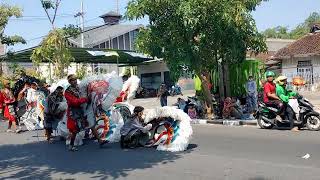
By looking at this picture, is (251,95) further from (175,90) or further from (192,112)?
(175,90)

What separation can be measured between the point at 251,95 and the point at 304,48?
17.1m

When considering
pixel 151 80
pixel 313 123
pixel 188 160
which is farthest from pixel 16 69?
pixel 188 160

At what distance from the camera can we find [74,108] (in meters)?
10.9

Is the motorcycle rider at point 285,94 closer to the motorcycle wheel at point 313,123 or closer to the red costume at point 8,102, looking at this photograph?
the motorcycle wheel at point 313,123

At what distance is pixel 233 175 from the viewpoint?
752 centimetres

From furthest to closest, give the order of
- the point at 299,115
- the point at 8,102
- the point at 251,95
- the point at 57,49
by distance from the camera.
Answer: the point at 57,49
the point at 251,95
the point at 8,102
the point at 299,115

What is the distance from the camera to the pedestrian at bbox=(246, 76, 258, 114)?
18.8 meters

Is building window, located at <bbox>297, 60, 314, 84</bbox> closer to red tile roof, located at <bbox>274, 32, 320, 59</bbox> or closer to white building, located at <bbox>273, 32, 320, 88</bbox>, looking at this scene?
white building, located at <bbox>273, 32, 320, 88</bbox>

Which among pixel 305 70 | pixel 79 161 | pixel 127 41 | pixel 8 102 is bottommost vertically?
pixel 79 161

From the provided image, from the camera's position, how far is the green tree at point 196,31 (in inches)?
622

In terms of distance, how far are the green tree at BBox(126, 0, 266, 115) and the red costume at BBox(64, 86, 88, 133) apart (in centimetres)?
582

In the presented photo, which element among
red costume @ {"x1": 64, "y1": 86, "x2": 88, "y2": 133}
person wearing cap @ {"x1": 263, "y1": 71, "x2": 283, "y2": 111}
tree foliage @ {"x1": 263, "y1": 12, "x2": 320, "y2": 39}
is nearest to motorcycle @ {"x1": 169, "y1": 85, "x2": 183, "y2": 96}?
person wearing cap @ {"x1": 263, "y1": 71, "x2": 283, "y2": 111}

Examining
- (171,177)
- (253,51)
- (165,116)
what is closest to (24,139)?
(165,116)

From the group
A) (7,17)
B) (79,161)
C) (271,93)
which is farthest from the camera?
(7,17)
